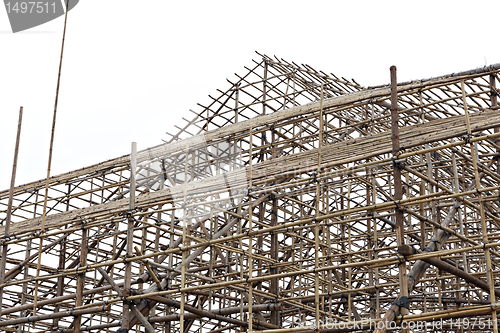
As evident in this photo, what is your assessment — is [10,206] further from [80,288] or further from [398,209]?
[398,209]

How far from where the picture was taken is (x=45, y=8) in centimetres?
1897

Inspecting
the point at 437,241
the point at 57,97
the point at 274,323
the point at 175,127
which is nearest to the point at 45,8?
the point at 57,97

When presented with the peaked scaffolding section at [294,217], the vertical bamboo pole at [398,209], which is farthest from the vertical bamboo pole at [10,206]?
the vertical bamboo pole at [398,209]

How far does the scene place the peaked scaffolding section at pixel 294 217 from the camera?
11562 mm

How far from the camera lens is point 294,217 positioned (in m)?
19.9

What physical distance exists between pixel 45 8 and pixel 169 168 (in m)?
5.56

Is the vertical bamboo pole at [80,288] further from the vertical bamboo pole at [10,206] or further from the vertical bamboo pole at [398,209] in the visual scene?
the vertical bamboo pole at [398,209]

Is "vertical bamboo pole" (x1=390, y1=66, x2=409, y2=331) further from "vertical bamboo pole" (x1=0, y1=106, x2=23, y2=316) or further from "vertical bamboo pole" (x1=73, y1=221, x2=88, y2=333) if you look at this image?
"vertical bamboo pole" (x1=0, y1=106, x2=23, y2=316)
